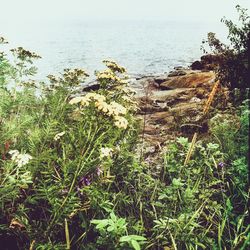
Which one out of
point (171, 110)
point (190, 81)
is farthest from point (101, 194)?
point (190, 81)

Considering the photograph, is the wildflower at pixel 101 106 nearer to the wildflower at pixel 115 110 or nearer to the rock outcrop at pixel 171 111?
the wildflower at pixel 115 110

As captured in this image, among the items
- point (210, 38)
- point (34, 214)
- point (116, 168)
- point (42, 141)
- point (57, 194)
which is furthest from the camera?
point (210, 38)

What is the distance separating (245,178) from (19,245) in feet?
8.43

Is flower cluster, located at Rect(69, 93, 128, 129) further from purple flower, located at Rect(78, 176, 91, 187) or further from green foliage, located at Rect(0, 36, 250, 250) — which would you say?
purple flower, located at Rect(78, 176, 91, 187)

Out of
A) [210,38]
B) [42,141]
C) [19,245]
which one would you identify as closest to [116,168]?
[42,141]

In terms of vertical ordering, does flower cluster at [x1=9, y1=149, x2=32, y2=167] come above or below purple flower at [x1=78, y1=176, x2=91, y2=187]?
above

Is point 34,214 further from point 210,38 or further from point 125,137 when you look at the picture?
point 210,38

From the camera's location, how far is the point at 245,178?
3838 millimetres

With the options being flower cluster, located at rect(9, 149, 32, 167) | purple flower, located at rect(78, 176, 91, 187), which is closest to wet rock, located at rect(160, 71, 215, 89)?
purple flower, located at rect(78, 176, 91, 187)

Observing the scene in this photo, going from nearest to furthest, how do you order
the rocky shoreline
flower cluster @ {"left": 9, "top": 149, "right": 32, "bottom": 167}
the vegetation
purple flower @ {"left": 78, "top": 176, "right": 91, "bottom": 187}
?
flower cluster @ {"left": 9, "top": 149, "right": 32, "bottom": 167}
the vegetation
purple flower @ {"left": 78, "top": 176, "right": 91, "bottom": 187}
the rocky shoreline

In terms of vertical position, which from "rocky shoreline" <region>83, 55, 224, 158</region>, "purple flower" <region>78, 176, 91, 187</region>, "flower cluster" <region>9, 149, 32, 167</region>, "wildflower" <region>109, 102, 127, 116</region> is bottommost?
"rocky shoreline" <region>83, 55, 224, 158</region>

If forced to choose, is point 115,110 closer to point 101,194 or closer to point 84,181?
point 101,194

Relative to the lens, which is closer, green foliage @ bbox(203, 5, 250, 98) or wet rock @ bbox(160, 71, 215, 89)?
green foliage @ bbox(203, 5, 250, 98)

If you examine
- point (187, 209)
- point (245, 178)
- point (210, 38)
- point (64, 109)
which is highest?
point (210, 38)
